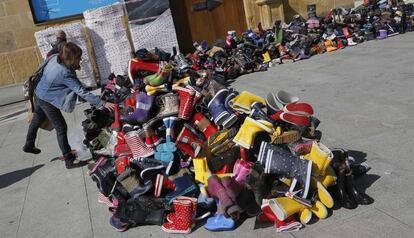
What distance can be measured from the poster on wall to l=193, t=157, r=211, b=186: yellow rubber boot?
899 centimetres

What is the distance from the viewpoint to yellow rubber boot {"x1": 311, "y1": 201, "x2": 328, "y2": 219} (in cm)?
334

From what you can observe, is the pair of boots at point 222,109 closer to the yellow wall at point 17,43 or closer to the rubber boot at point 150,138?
the rubber boot at point 150,138

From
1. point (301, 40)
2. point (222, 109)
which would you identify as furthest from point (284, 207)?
point (301, 40)

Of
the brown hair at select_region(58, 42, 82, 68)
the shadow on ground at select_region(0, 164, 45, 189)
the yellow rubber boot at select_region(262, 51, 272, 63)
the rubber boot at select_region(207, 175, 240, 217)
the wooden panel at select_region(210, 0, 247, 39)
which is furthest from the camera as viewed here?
the wooden panel at select_region(210, 0, 247, 39)

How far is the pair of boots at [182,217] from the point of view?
3.58 meters

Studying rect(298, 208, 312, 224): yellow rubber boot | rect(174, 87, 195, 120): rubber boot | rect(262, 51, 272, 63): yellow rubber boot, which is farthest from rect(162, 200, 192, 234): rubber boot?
rect(262, 51, 272, 63): yellow rubber boot

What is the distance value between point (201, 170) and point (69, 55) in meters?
2.40

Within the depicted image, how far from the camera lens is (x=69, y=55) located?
533cm

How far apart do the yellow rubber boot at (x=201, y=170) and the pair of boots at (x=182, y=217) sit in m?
0.25

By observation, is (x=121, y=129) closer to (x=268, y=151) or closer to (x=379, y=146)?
(x=268, y=151)

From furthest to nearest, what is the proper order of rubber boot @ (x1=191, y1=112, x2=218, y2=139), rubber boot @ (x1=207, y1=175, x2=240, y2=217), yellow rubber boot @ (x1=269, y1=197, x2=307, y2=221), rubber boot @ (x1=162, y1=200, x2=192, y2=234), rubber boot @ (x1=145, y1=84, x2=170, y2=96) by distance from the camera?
rubber boot @ (x1=145, y1=84, x2=170, y2=96)
rubber boot @ (x1=191, y1=112, x2=218, y2=139)
rubber boot @ (x1=162, y1=200, x2=192, y2=234)
rubber boot @ (x1=207, y1=175, x2=240, y2=217)
yellow rubber boot @ (x1=269, y1=197, x2=307, y2=221)

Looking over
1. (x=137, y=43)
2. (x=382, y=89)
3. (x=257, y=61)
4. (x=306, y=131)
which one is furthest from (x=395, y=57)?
(x=137, y=43)

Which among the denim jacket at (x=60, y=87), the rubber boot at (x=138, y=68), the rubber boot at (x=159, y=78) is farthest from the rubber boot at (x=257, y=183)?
the rubber boot at (x=138, y=68)

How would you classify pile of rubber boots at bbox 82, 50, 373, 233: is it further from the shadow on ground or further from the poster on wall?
the poster on wall
